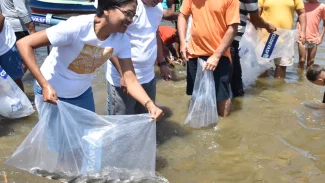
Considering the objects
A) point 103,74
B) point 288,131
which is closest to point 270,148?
point 288,131

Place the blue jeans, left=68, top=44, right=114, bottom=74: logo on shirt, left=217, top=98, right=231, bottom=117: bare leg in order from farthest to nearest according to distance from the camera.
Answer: left=217, top=98, right=231, bottom=117: bare leg < the blue jeans < left=68, top=44, right=114, bottom=74: logo on shirt

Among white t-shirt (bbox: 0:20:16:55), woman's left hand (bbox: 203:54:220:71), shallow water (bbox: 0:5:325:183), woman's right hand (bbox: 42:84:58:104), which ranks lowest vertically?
shallow water (bbox: 0:5:325:183)

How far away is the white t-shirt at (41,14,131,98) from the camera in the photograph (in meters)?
2.43

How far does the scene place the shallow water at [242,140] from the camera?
11.1 ft

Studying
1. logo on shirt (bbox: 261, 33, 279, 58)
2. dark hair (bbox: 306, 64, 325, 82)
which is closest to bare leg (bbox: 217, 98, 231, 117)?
dark hair (bbox: 306, 64, 325, 82)

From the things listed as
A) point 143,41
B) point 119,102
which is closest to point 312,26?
point 143,41

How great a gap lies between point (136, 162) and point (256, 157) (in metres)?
1.33

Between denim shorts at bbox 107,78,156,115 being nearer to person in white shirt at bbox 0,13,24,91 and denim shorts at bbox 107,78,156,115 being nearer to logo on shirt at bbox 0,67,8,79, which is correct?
logo on shirt at bbox 0,67,8,79

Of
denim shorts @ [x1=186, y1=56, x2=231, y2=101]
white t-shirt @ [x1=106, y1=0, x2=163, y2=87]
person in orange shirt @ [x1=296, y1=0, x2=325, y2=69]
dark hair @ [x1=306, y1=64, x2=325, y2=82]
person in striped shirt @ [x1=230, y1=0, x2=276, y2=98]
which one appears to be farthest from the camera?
person in orange shirt @ [x1=296, y1=0, x2=325, y2=69]

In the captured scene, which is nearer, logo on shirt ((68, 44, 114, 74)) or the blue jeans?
logo on shirt ((68, 44, 114, 74))

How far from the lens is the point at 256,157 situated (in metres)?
3.67

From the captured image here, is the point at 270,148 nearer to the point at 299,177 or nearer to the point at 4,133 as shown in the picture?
the point at 299,177

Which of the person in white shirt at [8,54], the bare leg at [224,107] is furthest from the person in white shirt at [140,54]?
the person in white shirt at [8,54]

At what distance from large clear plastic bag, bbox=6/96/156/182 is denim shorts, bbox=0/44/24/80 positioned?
1.87 metres
